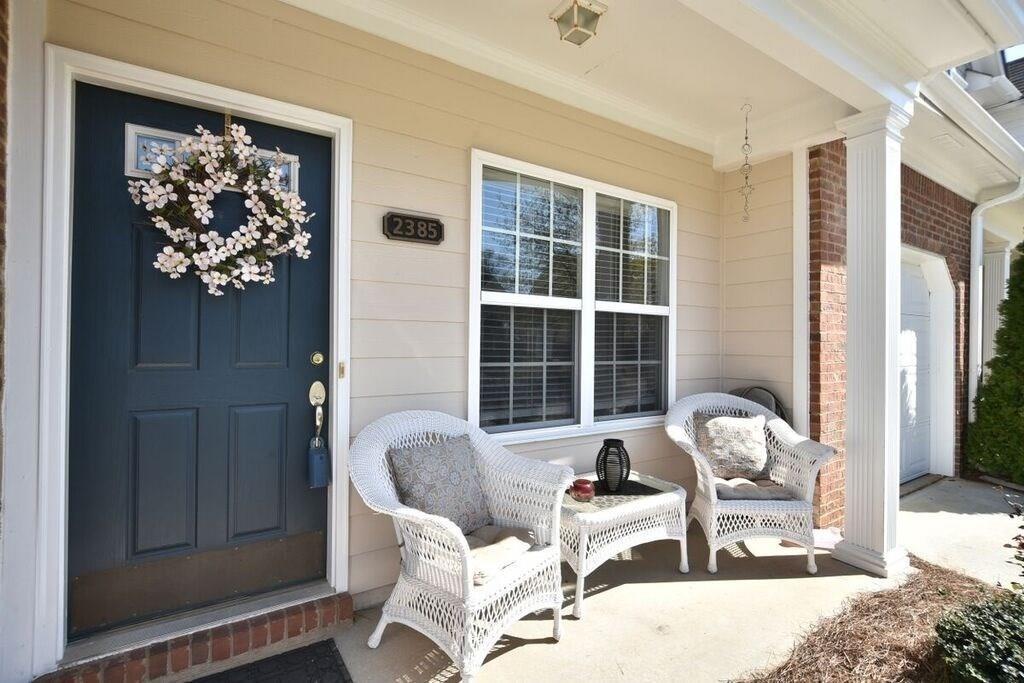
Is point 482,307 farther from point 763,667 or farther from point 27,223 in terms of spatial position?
point 763,667

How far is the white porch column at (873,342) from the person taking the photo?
292 centimetres

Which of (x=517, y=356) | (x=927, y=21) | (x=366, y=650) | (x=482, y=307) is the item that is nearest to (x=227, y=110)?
(x=482, y=307)

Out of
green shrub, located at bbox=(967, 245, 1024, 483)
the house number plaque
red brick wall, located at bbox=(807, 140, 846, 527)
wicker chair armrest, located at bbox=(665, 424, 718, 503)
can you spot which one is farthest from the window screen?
green shrub, located at bbox=(967, 245, 1024, 483)

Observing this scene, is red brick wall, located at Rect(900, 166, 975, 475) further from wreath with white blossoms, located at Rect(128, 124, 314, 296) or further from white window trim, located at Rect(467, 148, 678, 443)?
wreath with white blossoms, located at Rect(128, 124, 314, 296)

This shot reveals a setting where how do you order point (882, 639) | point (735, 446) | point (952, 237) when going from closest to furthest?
point (882, 639), point (735, 446), point (952, 237)

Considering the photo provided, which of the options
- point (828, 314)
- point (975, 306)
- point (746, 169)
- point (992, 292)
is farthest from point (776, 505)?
point (992, 292)

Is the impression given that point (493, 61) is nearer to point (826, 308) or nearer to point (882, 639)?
point (826, 308)

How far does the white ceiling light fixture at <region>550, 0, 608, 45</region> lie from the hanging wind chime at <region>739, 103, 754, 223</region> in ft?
5.92

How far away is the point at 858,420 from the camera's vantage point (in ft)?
9.90

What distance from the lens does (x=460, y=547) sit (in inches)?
71.7

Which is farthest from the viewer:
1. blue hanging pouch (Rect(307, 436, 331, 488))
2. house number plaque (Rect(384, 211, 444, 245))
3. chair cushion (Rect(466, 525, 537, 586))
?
house number plaque (Rect(384, 211, 444, 245))

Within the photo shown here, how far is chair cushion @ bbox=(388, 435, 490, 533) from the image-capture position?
2.21 metres

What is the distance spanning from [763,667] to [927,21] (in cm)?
320

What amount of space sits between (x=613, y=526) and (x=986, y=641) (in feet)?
4.61
